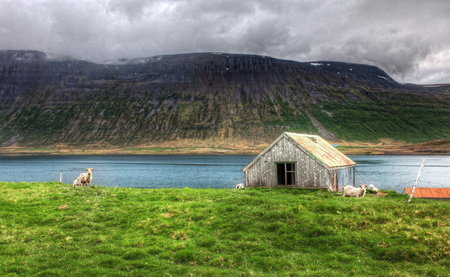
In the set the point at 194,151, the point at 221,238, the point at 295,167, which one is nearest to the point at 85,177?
the point at 221,238

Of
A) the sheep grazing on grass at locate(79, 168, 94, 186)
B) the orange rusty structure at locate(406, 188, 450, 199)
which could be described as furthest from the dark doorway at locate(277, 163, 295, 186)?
the sheep grazing on grass at locate(79, 168, 94, 186)

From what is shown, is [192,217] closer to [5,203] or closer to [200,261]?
[200,261]

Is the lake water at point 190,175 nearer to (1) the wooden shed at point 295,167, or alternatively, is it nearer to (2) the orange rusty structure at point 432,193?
(2) the orange rusty structure at point 432,193

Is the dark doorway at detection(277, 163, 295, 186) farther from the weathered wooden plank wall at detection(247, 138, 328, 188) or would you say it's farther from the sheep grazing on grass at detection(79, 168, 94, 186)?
the sheep grazing on grass at detection(79, 168, 94, 186)

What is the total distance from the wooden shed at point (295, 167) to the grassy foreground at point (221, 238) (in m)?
7.76

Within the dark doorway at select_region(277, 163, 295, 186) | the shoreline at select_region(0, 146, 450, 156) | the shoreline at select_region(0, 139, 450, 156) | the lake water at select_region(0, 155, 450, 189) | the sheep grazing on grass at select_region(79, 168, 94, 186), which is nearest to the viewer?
the sheep grazing on grass at select_region(79, 168, 94, 186)

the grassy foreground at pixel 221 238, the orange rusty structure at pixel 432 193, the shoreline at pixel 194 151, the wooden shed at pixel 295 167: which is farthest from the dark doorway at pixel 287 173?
the shoreline at pixel 194 151

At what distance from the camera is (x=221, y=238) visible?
14016mm

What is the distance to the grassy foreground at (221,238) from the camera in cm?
1096

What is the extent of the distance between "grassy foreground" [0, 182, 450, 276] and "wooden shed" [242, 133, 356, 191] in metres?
7.76

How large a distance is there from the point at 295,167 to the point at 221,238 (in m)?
14.5

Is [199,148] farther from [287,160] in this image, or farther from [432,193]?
[432,193]

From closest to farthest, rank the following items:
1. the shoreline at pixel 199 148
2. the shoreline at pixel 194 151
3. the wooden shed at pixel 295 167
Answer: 1. the wooden shed at pixel 295 167
2. the shoreline at pixel 194 151
3. the shoreline at pixel 199 148

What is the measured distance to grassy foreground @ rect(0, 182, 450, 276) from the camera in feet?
36.0
